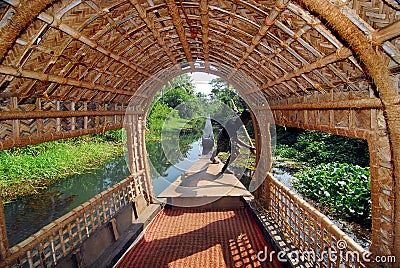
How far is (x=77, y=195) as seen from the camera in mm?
8117

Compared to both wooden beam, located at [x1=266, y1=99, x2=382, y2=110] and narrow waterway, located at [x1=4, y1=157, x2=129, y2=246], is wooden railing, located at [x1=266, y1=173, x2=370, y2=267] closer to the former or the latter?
wooden beam, located at [x1=266, y1=99, x2=382, y2=110]

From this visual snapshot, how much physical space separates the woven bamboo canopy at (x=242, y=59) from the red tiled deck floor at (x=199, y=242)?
66.4 inches

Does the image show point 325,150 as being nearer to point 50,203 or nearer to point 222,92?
point 50,203

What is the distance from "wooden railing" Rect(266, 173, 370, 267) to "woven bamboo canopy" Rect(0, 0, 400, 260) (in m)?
0.38

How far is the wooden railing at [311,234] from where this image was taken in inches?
82.3

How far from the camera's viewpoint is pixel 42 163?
889 centimetres

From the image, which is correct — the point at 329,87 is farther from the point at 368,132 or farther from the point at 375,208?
the point at 375,208

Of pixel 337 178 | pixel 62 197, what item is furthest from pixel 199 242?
pixel 62 197

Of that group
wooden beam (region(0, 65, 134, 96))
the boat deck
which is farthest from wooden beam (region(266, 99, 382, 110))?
wooden beam (region(0, 65, 134, 96))

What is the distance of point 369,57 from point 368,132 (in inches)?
36.1

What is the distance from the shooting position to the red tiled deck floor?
3.35 metres

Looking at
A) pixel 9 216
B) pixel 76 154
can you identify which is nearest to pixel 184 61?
pixel 9 216

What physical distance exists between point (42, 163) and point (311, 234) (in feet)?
28.2

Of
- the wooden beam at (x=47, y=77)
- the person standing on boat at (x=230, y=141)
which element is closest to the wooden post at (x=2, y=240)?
the wooden beam at (x=47, y=77)
